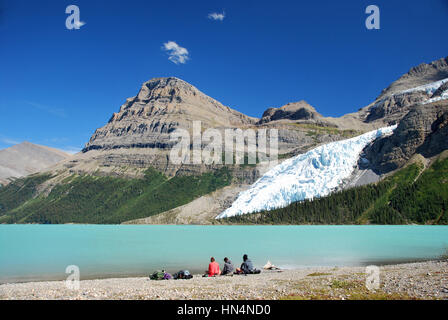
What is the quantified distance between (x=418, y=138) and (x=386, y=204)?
5539 cm

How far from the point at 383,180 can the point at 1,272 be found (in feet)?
565

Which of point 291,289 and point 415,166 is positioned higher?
point 415,166

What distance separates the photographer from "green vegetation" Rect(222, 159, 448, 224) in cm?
14475

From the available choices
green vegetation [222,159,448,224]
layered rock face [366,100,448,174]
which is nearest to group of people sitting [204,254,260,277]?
green vegetation [222,159,448,224]

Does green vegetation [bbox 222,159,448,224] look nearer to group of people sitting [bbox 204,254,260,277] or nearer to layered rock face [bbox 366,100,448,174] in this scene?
layered rock face [bbox 366,100,448,174]

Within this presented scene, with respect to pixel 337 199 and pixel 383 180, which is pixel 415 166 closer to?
pixel 383 180

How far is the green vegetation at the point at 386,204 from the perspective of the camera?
14475 cm

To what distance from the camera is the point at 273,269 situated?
35.2 meters

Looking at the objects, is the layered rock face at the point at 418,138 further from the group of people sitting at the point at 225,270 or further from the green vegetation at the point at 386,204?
the group of people sitting at the point at 225,270

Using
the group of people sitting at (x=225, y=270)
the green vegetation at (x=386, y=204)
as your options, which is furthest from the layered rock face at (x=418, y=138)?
the group of people sitting at (x=225, y=270)

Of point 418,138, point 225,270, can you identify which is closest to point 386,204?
point 418,138

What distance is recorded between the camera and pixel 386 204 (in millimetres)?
155750
